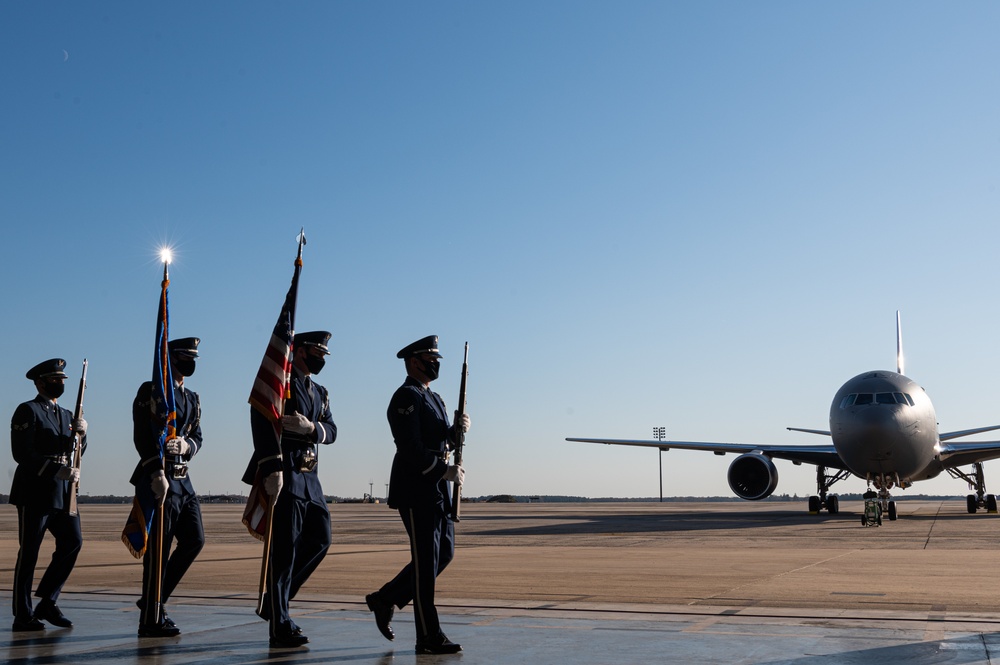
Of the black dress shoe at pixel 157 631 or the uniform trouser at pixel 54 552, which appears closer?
the black dress shoe at pixel 157 631

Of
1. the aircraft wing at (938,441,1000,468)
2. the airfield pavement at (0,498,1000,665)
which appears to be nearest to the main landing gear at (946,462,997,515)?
the aircraft wing at (938,441,1000,468)

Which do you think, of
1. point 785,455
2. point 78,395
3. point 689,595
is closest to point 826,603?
point 689,595

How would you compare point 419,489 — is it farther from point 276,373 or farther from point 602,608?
point 602,608

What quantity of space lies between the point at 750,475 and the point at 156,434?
24916mm

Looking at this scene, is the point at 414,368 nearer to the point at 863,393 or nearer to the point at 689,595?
the point at 689,595

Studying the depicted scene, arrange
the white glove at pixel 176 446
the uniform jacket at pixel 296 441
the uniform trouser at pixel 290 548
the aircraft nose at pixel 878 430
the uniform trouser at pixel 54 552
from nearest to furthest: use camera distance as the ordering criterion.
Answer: the uniform trouser at pixel 290 548 → the uniform jacket at pixel 296 441 → the white glove at pixel 176 446 → the uniform trouser at pixel 54 552 → the aircraft nose at pixel 878 430

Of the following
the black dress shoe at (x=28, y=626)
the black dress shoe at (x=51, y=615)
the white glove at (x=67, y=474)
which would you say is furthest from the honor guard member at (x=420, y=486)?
the white glove at (x=67, y=474)

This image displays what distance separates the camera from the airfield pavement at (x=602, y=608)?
5465 mm

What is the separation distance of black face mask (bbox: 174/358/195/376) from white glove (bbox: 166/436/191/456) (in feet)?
1.72

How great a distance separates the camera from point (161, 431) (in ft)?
21.7

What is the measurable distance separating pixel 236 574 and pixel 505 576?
127 inches

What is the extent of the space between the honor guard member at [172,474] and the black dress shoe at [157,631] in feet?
0.17

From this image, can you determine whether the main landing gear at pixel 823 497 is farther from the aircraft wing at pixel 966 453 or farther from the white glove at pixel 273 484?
the white glove at pixel 273 484

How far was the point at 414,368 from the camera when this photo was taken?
647 cm
